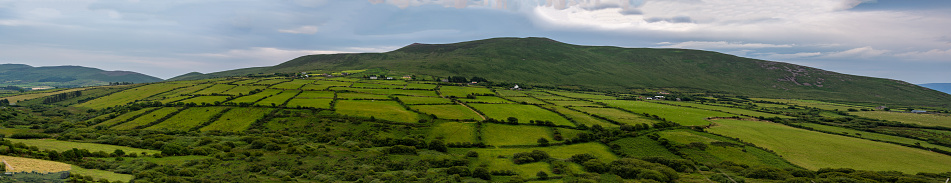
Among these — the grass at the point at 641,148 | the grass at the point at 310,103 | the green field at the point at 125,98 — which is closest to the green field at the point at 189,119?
the grass at the point at 310,103

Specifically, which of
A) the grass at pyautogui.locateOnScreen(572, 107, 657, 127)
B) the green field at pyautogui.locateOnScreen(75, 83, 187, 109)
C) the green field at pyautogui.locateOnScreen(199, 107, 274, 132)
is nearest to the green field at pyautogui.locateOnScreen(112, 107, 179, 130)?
the green field at pyautogui.locateOnScreen(199, 107, 274, 132)

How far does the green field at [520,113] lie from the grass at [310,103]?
41.5 metres

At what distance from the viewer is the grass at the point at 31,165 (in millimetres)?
33906

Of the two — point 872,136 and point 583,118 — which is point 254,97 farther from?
point 872,136

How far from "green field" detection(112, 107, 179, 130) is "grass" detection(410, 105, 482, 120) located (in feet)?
207

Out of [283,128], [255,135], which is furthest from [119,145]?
[283,128]

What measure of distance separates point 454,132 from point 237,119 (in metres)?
55.4

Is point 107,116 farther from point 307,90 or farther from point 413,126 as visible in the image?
point 413,126

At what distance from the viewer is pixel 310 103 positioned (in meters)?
102

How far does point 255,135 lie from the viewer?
72.9 m

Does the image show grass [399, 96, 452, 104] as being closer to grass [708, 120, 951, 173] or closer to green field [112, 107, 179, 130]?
green field [112, 107, 179, 130]

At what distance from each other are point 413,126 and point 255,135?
32.0 meters

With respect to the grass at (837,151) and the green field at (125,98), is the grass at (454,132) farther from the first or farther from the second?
the green field at (125,98)

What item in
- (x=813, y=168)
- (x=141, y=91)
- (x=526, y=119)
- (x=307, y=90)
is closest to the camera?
(x=813, y=168)
